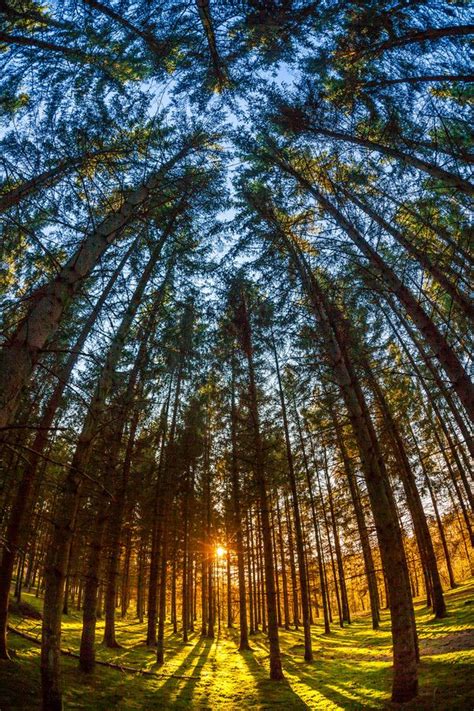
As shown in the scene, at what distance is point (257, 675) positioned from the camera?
10.4 meters

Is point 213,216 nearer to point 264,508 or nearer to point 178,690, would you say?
point 264,508

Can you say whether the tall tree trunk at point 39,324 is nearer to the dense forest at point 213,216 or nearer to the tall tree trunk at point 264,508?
the dense forest at point 213,216

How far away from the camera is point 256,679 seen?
9.87 metres

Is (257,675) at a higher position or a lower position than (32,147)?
Result: lower

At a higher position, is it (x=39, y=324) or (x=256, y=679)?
(x=39, y=324)

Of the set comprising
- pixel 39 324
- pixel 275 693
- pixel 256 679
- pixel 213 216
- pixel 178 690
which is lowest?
pixel 256 679

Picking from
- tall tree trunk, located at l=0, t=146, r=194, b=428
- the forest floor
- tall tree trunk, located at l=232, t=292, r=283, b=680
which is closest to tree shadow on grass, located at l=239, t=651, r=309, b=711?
the forest floor

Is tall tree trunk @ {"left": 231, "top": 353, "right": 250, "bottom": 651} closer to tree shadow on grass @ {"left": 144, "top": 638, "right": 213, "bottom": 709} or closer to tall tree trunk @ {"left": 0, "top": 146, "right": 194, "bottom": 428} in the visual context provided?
tree shadow on grass @ {"left": 144, "top": 638, "right": 213, "bottom": 709}

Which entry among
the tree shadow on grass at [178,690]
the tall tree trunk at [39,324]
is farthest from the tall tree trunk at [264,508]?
the tall tree trunk at [39,324]

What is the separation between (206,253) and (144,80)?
3.94 metres

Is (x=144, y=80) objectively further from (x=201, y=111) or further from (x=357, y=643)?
(x=357, y=643)

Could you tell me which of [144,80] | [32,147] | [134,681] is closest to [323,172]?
[144,80]

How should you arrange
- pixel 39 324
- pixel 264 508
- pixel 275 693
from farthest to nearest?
pixel 264 508 → pixel 275 693 → pixel 39 324

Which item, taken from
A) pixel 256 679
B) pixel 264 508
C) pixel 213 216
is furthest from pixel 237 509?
pixel 213 216
